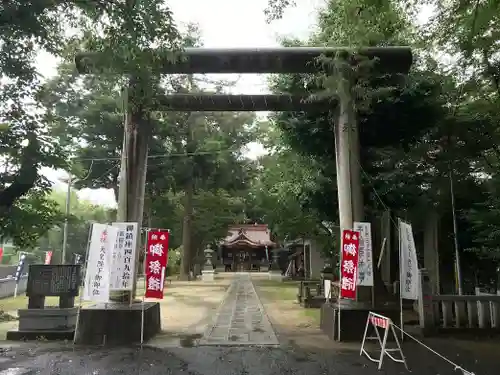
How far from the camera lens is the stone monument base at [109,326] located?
9.27 metres

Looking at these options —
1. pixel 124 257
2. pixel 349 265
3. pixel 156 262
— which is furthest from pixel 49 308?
pixel 349 265

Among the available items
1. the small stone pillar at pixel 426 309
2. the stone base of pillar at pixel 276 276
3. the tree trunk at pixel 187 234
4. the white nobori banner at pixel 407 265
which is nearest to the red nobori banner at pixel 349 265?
the white nobori banner at pixel 407 265

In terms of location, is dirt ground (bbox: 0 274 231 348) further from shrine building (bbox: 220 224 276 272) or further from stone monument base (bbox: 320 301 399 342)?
shrine building (bbox: 220 224 276 272)

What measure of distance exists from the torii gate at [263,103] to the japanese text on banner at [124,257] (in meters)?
0.69

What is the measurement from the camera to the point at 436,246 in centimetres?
1330

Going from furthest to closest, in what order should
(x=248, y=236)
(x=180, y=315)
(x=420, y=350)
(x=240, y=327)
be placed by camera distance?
(x=248, y=236) < (x=180, y=315) < (x=240, y=327) < (x=420, y=350)

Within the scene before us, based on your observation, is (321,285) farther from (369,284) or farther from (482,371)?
(482,371)

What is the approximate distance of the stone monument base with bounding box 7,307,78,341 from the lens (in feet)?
31.9

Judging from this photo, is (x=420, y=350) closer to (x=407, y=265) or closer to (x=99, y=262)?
(x=407, y=265)

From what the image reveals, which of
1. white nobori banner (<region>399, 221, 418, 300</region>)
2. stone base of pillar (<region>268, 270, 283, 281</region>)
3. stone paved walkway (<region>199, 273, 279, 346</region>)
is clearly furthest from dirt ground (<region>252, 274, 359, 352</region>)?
stone base of pillar (<region>268, 270, 283, 281</region>)

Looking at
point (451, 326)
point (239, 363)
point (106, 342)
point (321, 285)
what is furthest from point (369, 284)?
point (321, 285)

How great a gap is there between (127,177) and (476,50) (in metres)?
9.01

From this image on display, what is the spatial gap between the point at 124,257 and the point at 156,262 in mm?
758

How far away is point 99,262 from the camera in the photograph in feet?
30.3
